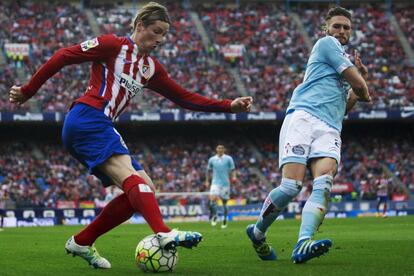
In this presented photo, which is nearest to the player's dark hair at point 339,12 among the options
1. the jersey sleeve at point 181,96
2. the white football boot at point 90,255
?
the jersey sleeve at point 181,96

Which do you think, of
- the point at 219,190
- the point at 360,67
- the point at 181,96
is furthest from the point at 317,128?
the point at 219,190

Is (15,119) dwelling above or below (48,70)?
below

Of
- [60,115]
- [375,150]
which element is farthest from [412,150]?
[60,115]

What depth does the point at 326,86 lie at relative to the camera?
823 centimetres

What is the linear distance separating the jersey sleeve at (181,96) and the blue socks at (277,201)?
938 millimetres

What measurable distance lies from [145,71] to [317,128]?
1.76 metres

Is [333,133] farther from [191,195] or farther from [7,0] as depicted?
[7,0]

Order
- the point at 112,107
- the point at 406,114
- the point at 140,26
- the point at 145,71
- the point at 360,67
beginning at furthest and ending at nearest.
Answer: the point at 406,114, the point at 360,67, the point at 145,71, the point at 140,26, the point at 112,107

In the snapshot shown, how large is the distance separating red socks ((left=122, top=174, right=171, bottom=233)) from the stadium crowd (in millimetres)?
34699

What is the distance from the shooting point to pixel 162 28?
7621mm

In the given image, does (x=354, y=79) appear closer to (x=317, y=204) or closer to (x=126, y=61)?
(x=317, y=204)

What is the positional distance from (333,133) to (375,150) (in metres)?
39.3

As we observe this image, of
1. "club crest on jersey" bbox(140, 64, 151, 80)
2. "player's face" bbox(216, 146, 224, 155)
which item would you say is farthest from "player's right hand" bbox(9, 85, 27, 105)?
"player's face" bbox(216, 146, 224, 155)

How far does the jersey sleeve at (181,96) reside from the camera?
8031 mm
